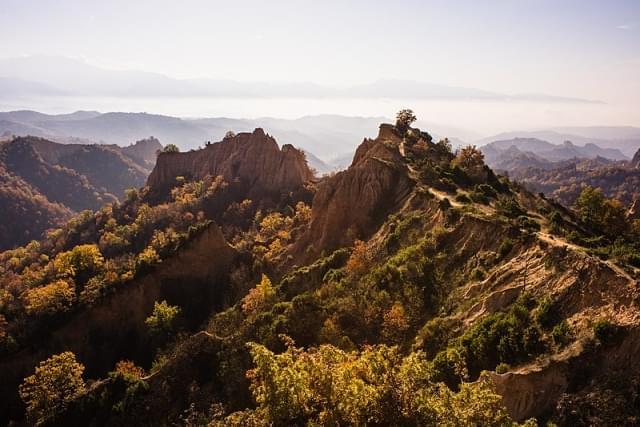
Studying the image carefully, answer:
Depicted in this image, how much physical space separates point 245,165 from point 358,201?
204 feet

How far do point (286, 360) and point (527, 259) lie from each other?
2223 centimetres

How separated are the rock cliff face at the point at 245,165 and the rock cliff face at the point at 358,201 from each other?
4266cm

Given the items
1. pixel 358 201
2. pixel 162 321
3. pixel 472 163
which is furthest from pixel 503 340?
pixel 472 163

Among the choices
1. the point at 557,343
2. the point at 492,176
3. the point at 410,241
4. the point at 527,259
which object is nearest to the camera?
the point at 557,343

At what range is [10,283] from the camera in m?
89.6

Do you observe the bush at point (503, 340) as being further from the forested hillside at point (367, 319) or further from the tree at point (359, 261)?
the tree at point (359, 261)

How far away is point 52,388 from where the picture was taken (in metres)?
39.4

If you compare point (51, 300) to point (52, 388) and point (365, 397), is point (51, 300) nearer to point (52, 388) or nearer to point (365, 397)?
point (52, 388)

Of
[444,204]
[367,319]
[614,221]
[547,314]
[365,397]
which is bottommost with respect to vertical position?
[367,319]

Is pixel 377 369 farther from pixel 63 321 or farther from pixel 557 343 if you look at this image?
pixel 63 321

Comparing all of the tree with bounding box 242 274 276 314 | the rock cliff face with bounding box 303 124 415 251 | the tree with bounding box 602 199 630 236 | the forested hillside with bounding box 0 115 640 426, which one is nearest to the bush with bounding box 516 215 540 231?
the forested hillside with bounding box 0 115 640 426

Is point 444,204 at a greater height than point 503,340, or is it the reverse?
point 444,204

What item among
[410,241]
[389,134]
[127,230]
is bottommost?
[127,230]

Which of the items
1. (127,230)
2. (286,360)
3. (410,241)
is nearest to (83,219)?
(127,230)
